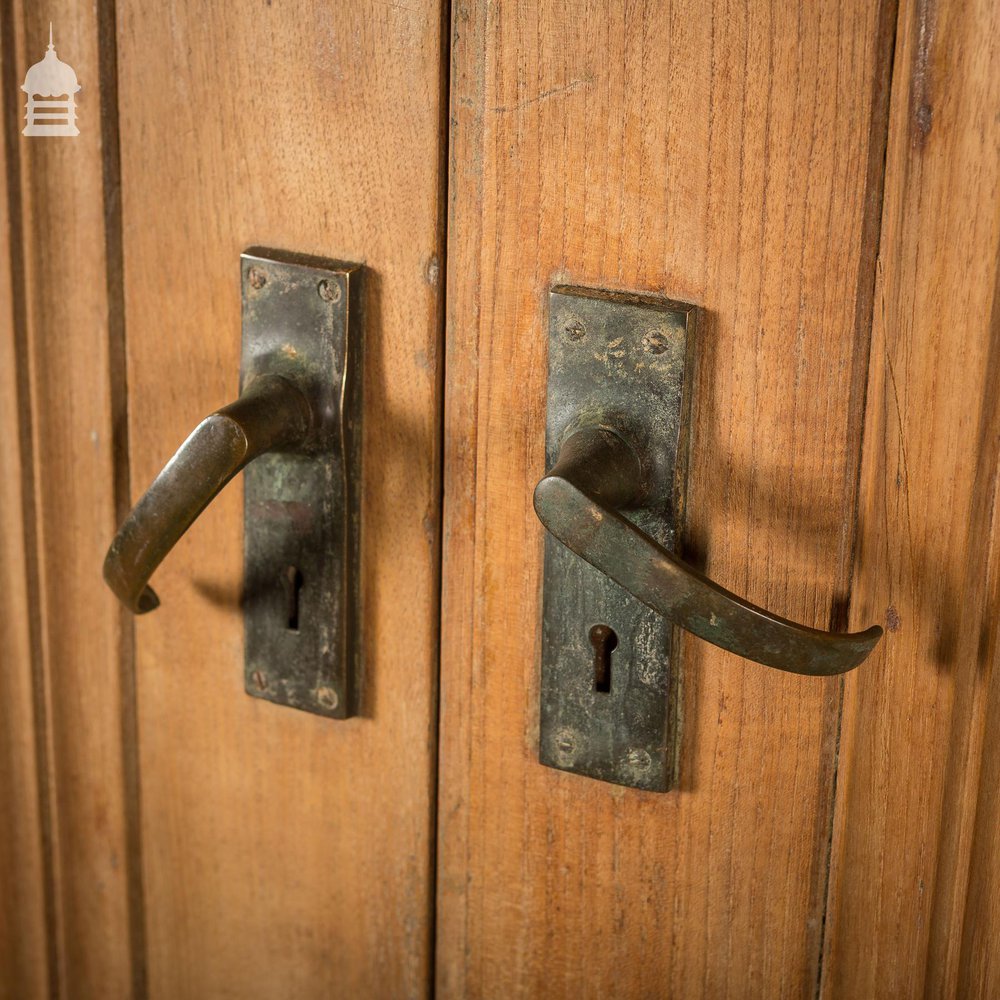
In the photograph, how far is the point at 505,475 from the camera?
26.0 inches

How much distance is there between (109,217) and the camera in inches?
28.5

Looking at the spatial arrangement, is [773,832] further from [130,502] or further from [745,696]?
[130,502]

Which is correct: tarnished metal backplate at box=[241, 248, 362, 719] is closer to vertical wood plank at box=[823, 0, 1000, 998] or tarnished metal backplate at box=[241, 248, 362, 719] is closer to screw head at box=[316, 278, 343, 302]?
screw head at box=[316, 278, 343, 302]

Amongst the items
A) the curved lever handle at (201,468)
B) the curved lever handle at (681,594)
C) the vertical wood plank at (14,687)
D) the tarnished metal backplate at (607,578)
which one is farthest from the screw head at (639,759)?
the vertical wood plank at (14,687)

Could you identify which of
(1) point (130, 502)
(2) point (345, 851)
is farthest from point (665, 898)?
(1) point (130, 502)

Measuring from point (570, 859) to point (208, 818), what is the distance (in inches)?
8.5

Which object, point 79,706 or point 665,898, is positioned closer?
point 665,898

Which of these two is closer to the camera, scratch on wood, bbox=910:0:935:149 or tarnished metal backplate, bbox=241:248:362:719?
scratch on wood, bbox=910:0:935:149

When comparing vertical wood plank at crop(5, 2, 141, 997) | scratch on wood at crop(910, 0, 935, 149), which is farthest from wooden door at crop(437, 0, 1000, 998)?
vertical wood plank at crop(5, 2, 141, 997)

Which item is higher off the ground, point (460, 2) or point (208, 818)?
point (460, 2)

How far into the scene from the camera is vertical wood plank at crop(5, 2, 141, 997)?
2.36 feet

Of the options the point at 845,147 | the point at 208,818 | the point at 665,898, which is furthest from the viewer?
the point at 208,818

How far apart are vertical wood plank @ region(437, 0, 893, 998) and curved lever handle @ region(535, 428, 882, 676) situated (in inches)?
2.3

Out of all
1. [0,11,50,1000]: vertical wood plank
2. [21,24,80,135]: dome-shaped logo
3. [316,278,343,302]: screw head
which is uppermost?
[21,24,80,135]: dome-shaped logo
